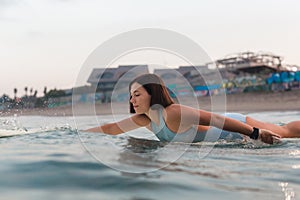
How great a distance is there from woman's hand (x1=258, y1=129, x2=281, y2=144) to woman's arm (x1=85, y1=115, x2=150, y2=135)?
1.42 meters

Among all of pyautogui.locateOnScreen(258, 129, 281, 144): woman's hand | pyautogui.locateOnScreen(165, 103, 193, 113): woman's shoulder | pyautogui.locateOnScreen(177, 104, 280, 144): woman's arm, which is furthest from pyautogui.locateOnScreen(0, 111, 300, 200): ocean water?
pyautogui.locateOnScreen(165, 103, 193, 113): woman's shoulder

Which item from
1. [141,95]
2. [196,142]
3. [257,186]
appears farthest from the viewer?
[196,142]

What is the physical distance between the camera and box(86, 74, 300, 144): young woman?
4594mm

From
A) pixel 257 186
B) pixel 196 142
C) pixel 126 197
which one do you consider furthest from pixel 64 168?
pixel 196 142

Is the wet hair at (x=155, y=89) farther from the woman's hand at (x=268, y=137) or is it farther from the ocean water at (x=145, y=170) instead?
the woman's hand at (x=268, y=137)

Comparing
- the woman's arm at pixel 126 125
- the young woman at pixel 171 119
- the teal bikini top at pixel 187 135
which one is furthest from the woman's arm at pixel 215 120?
the woman's arm at pixel 126 125

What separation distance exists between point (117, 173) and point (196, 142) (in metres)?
2.48

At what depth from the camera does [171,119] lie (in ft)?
15.9

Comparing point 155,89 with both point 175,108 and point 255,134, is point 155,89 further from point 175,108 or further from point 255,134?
point 255,134

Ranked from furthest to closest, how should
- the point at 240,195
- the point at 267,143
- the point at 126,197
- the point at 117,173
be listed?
the point at 267,143, the point at 117,173, the point at 240,195, the point at 126,197

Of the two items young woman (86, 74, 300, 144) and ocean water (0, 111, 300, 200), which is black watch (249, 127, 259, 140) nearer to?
young woman (86, 74, 300, 144)

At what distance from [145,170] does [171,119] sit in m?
1.48

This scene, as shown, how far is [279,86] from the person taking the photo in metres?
26.2

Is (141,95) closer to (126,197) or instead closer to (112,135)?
(112,135)
